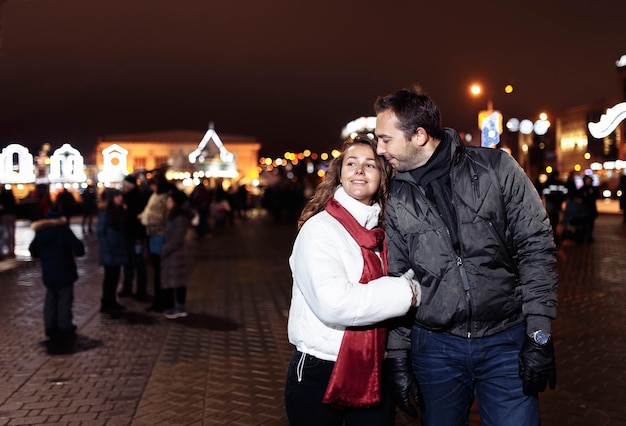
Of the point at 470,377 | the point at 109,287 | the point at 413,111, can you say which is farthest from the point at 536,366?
the point at 109,287

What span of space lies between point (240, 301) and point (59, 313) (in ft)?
9.26

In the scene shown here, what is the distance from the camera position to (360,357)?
2830 mm

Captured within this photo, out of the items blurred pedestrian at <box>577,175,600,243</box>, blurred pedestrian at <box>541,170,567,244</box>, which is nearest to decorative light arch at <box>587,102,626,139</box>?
blurred pedestrian at <box>577,175,600,243</box>

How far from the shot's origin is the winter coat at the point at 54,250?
8.23 metres

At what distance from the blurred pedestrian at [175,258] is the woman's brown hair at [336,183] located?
20.1ft

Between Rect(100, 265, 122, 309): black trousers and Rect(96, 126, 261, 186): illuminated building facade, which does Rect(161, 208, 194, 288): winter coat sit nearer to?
Rect(100, 265, 122, 309): black trousers

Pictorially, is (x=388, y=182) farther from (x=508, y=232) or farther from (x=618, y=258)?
(x=618, y=258)

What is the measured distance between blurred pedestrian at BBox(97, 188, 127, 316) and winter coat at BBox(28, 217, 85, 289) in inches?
48.0

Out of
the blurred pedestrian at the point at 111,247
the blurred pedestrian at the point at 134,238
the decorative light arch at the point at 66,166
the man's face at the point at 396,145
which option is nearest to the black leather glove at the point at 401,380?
the man's face at the point at 396,145

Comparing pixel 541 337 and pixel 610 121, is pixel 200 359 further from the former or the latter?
pixel 610 121

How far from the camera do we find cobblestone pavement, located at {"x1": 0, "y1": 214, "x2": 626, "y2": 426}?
520cm

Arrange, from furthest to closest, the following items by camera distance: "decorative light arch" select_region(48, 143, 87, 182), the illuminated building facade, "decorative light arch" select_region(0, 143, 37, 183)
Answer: the illuminated building facade → "decorative light arch" select_region(48, 143, 87, 182) → "decorative light arch" select_region(0, 143, 37, 183)

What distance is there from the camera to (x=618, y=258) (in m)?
14.1

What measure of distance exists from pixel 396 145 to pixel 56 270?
6340mm
